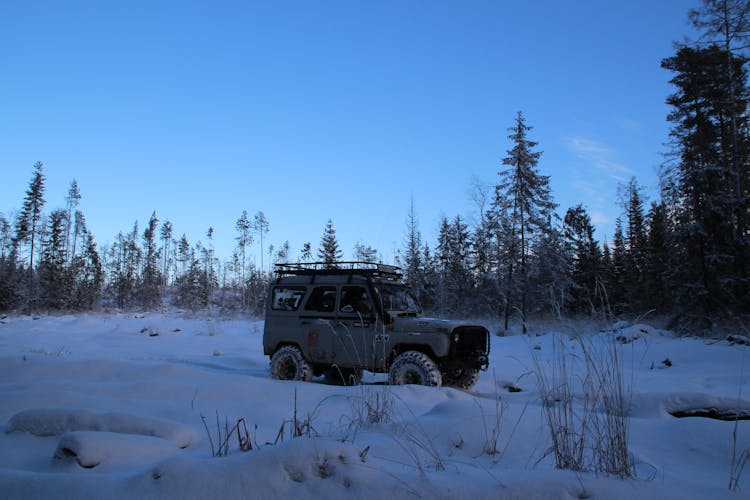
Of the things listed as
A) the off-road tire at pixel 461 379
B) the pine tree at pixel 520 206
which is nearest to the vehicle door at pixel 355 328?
the off-road tire at pixel 461 379

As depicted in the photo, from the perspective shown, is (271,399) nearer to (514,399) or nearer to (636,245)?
(514,399)

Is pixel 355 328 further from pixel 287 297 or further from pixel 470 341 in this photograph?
pixel 470 341

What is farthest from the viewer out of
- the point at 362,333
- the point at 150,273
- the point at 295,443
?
the point at 150,273

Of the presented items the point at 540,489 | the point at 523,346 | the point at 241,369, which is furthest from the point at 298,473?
the point at 523,346

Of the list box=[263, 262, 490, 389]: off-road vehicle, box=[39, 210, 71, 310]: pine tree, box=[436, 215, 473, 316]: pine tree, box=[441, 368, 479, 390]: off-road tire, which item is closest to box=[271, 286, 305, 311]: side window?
box=[263, 262, 490, 389]: off-road vehicle

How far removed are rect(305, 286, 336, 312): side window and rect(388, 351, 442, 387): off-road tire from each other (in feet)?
6.24

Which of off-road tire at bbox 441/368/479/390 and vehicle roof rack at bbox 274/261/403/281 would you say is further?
vehicle roof rack at bbox 274/261/403/281

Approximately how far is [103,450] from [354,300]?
615 cm

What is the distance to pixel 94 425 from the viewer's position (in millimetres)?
3498

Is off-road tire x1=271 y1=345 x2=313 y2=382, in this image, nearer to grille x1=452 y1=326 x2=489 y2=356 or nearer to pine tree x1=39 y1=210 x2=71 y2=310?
grille x1=452 y1=326 x2=489 y2=356

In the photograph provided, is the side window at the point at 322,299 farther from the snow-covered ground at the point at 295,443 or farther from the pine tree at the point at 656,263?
the pine tree at the point at 656,263

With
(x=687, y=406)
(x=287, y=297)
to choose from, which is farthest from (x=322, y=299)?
(x=687, y=406)

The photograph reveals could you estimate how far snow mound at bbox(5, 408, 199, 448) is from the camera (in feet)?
11.3

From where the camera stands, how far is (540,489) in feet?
7.35
